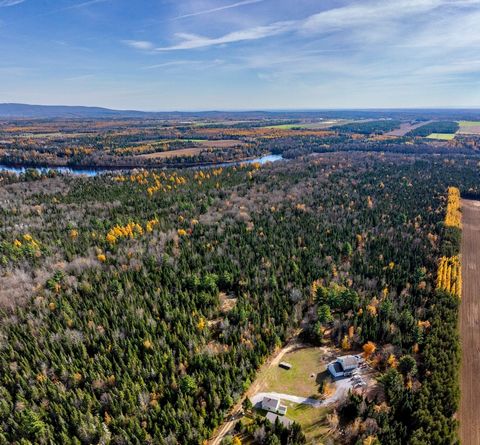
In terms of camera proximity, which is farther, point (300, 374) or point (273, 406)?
point (300, 374)

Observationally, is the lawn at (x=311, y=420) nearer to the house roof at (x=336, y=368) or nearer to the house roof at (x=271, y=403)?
the house roof at (x=271, y=403)

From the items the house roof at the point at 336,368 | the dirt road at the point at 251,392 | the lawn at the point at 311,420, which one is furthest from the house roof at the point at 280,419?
the house roof at the point at 336,368

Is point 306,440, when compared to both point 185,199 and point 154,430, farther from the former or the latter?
point 185,199

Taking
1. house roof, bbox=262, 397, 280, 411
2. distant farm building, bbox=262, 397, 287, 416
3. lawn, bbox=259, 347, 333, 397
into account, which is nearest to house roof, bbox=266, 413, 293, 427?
distant farm building, bbox=262, 397, 287, 416

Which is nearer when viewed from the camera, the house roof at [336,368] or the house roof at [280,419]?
the house roof at [280,419]

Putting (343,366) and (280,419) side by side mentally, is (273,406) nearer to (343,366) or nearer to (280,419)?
(280,419)

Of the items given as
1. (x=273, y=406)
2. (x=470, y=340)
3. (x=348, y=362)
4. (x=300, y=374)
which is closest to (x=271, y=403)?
(x=273, y=406)

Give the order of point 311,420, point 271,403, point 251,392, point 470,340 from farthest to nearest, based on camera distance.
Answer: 1. point 470,340
2. point 251,392
3. point 271,403
4. point 311,420
